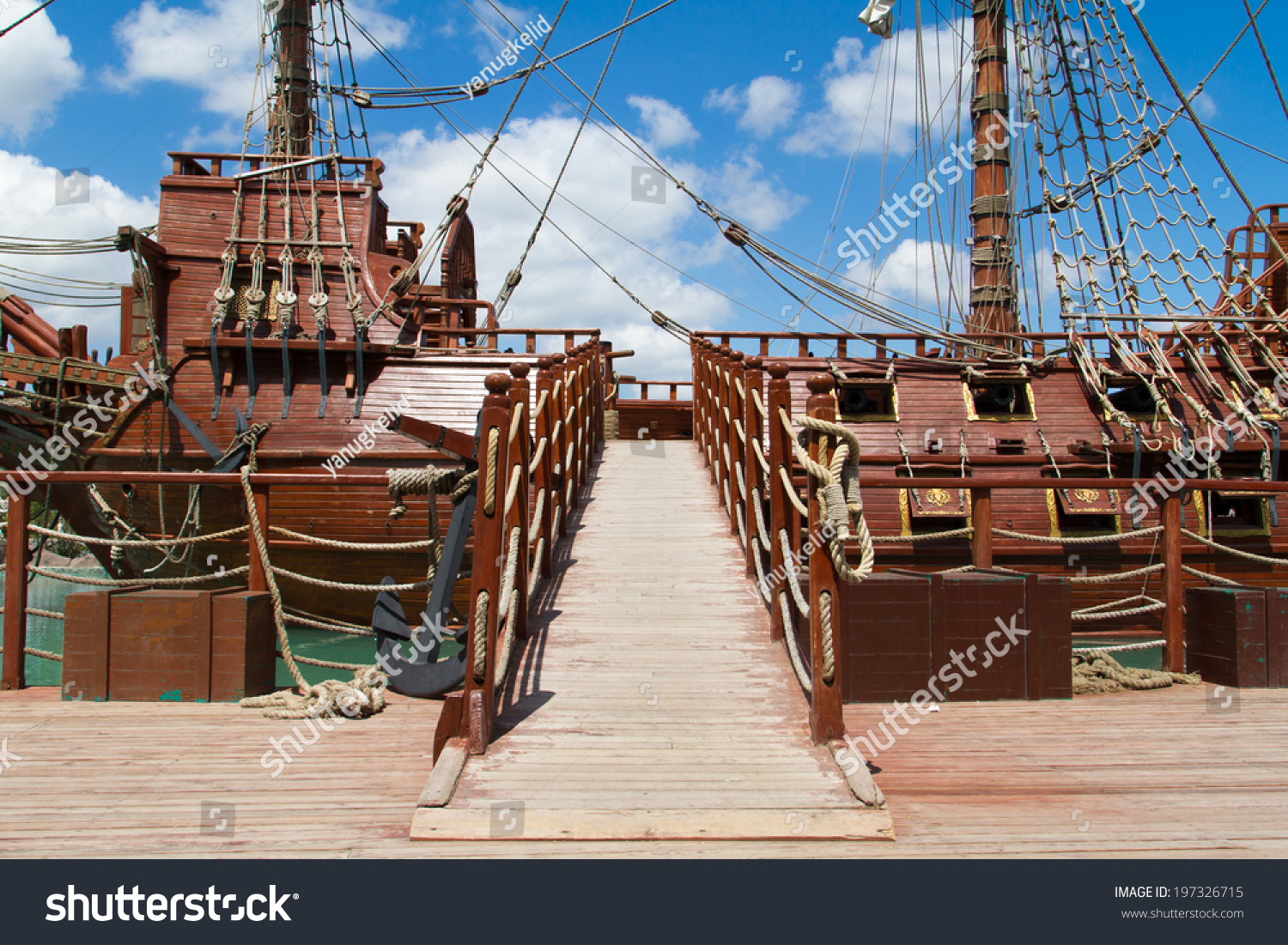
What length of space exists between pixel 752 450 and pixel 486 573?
8.49 feet

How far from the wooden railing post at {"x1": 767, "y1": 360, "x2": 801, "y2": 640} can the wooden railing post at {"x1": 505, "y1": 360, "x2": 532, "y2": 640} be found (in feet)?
4.24

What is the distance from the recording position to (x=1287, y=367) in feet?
37.3

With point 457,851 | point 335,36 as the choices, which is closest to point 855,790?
point 457,851

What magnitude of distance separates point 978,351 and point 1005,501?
2.99 m

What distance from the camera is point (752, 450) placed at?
562cm

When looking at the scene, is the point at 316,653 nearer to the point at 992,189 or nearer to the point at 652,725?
the point at 652,725

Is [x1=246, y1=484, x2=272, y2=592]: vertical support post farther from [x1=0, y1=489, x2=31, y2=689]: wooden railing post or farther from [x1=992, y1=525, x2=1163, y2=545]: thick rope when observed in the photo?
[x1=992, y1=525, x2=1163, y2=545]: thick rope

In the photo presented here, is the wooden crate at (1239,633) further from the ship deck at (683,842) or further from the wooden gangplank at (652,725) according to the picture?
the wooden gangplank at (652,725)

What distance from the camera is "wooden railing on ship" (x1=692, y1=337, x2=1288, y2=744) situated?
3516 millimetres

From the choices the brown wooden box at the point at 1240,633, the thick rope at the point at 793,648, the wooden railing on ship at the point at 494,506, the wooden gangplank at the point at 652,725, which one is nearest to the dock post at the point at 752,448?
the wooden gangplank at the point at 652,725

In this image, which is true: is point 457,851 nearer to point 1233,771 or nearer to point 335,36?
point 1233,771

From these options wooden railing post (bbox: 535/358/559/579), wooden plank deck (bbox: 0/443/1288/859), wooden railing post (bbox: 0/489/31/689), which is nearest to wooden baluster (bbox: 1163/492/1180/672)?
wooden plank deck (bbox: 0/443/1288/859)

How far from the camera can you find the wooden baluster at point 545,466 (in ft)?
17.8

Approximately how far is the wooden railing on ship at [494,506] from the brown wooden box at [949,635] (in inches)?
71.1
